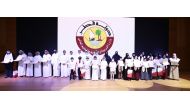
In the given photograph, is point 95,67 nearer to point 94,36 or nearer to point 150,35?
point 94,36

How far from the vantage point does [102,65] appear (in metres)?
10.1

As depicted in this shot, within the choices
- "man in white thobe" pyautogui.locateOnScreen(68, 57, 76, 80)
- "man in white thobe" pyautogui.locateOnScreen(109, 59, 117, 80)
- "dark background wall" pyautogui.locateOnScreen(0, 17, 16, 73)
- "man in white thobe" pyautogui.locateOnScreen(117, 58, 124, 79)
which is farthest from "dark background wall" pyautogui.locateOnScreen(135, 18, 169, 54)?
"dark background wall" pyautogui.locateOnScreen(0, 17, 16, 73)

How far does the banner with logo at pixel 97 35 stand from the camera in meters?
10.1

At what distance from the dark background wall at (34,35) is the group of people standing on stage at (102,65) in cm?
20

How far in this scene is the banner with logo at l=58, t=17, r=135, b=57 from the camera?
10.1m

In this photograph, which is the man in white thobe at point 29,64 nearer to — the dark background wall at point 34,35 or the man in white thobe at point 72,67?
the dark background wall at point 34,35

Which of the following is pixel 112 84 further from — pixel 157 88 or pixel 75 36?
pixel 75 36

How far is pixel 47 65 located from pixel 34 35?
92 cm

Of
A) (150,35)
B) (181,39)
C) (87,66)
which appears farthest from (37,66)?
(181,39)

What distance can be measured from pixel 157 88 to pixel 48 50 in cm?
328
